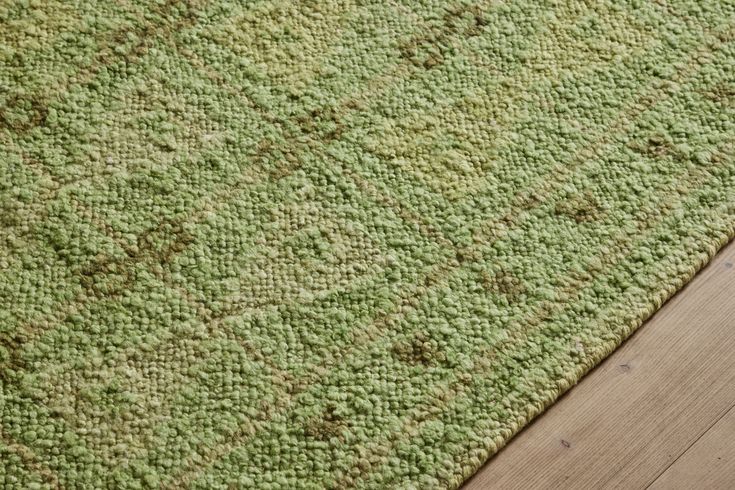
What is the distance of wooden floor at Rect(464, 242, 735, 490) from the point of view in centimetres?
72

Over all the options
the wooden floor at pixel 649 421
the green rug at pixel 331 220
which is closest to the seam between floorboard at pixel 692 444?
the wooden floor at pixel 649 421

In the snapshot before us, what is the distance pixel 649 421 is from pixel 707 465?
65 millimetres

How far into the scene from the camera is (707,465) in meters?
0.73

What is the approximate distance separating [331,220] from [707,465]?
0.43 m

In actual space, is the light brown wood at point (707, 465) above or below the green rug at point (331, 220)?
below

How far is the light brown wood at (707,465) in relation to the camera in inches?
28.4

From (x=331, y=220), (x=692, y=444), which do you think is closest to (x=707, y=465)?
(x=692, y=444)

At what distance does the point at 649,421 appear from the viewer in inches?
29.0

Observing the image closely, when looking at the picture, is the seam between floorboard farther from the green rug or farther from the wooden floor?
the green rug

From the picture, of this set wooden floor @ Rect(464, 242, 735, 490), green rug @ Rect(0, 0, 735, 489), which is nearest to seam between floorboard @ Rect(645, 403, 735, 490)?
wooden floor @ Rect(464, 242, 735, 490)

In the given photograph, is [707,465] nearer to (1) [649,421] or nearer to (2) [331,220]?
(1) [649,421]

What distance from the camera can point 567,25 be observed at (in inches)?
35.6

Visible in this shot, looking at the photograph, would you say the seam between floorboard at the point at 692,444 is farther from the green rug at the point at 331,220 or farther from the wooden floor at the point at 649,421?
the green rug at the point at 331,220

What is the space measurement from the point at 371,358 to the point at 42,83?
1.52 ft
